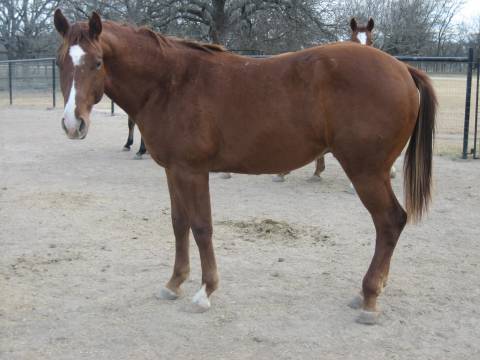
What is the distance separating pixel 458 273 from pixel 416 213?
2.77 ft

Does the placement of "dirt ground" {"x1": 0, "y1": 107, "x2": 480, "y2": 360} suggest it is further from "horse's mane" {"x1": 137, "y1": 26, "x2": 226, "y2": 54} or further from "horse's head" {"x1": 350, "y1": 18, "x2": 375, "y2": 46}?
"horse's head" {"x1": 350, "y1": 18, "x2": 375, "y2": 46}

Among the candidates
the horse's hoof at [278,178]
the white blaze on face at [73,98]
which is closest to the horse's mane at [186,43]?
the white blaze on face at [73,98]

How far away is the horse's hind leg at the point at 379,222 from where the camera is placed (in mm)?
3086

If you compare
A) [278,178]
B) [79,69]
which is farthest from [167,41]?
[278,178]

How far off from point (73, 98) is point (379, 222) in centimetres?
196

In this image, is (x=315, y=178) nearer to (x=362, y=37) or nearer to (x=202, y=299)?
(x=362, y=37)

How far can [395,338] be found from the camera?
2.94 meters

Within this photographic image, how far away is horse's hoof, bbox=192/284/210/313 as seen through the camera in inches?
129

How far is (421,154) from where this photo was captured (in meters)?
3.33

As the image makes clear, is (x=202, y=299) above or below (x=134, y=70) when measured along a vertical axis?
below

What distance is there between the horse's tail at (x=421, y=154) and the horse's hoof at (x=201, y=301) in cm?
146

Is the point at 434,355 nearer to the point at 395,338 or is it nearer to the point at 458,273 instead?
the point at 395,338

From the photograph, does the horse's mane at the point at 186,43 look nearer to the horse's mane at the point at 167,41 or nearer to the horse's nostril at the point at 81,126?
the horse's mane at the point at 167,41

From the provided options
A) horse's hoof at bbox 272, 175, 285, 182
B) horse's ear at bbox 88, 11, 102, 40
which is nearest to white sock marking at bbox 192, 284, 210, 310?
horse's ear at bbox 88, 11, 102, 40
